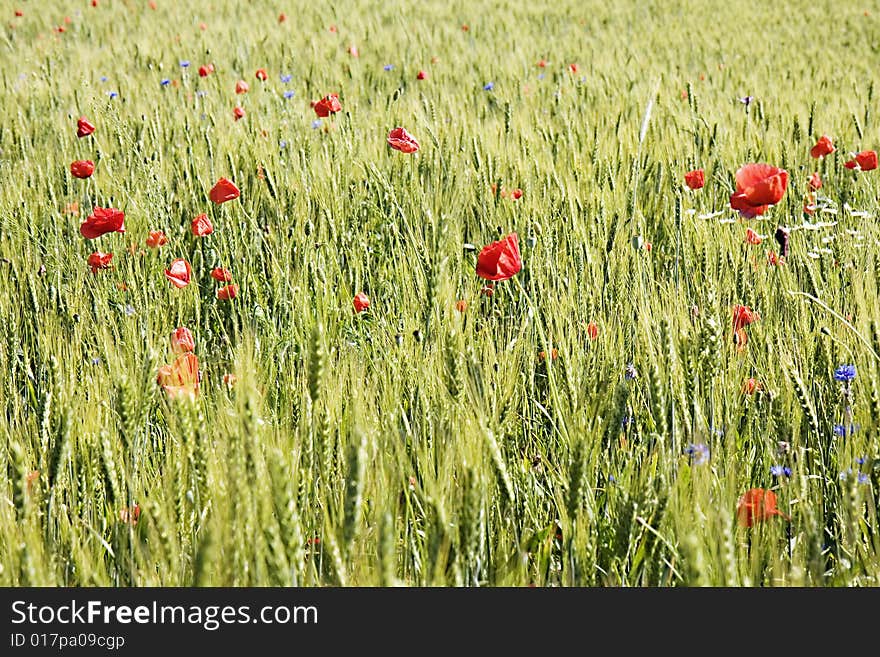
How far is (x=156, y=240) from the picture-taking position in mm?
1977

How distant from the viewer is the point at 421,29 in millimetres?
5969

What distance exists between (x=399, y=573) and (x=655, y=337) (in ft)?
1.95

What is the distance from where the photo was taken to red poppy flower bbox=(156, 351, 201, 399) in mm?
1068

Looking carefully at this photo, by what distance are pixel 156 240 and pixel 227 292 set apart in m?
0.27

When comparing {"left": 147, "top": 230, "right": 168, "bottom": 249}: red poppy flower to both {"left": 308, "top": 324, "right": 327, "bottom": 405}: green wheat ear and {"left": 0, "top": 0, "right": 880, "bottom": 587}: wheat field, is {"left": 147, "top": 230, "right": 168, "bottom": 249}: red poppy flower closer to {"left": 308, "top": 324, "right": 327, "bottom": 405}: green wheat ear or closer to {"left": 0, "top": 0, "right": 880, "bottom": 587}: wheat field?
{"left": 0, "top": 0, "right": 880, "bottom": 587}: wheat field

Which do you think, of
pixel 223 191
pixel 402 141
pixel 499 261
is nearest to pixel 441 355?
pixel 499 261

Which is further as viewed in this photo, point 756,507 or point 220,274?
point 220,274

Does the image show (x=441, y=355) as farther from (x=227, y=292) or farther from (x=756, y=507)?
(x=227, y=292)

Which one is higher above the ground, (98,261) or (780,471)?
(98,261)

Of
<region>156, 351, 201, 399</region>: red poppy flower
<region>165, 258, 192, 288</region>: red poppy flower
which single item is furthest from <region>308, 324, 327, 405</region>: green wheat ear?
<region>165, 258, 192, 288</region>: red poppy flower

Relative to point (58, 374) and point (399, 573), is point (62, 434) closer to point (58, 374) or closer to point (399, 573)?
point (58, 374)

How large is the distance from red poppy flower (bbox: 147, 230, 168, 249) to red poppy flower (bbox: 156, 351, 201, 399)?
65 cm

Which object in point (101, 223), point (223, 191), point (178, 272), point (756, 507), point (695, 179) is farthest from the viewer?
point (695, 179)

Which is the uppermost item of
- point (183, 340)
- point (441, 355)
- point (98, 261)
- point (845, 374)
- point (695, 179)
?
point (695, 179)
